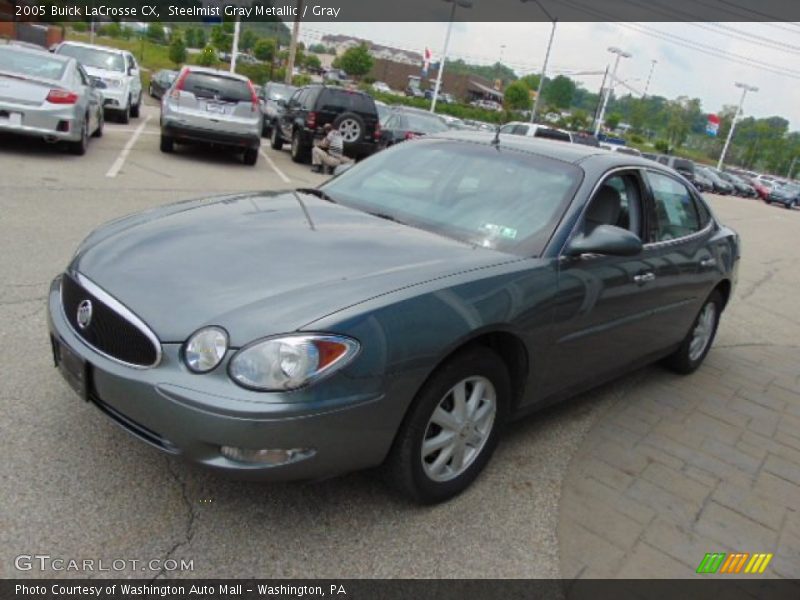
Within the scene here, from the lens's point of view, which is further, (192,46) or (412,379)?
(192,46)

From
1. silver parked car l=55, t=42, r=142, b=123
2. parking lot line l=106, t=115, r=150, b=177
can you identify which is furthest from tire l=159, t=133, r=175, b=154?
silver parked car l=55, t=42, r=142, b=123

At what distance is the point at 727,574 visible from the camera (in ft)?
9.72

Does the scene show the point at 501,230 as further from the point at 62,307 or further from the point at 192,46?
the point at 192,46

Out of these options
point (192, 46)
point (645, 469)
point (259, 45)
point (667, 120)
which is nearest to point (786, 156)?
point (667, 120)

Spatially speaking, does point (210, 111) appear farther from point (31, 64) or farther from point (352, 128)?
point (352, 128)

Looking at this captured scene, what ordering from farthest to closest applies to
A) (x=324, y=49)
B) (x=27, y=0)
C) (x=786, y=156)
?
1. (x=324, y=49)
2. (x=786, y=156)
3. (x=27, y=0)

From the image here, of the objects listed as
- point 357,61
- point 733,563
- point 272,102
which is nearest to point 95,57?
point 272,102

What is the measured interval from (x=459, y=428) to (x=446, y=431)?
0.23 ft

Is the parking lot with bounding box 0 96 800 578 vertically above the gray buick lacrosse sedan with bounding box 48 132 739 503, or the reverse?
the gray buick lacrosse sedan with bounding box 48 132 739 503

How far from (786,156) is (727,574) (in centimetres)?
11059

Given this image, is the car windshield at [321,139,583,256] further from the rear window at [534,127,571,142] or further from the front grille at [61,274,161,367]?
the rear window at [534,127,571,142]

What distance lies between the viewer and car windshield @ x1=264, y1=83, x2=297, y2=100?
2050 centimetres

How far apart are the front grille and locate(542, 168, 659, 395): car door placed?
185 centimetres

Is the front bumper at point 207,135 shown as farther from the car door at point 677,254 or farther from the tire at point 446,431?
the tire at point 446,431
